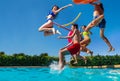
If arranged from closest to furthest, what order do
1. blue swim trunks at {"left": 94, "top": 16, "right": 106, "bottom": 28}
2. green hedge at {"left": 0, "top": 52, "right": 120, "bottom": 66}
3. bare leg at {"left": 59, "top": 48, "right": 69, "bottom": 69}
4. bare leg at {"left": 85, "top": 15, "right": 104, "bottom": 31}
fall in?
1. bare leg at {"left": 59, "top": 48, "right": 69, "bottom": 69}
2. bare leg at {"left": 85, "top": 15, "right": 104, "bottom": 31}
3. blue swim trunks at {"left": 94, "top": 16, "right": 106, "bottom": 28}
4. green hedge at {"left": 0, "top": 52, "right": 120, "bottom": 66}

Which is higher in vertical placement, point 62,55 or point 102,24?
point 102,24

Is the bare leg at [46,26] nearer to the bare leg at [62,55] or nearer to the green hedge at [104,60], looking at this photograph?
the bare leg at [62,55]

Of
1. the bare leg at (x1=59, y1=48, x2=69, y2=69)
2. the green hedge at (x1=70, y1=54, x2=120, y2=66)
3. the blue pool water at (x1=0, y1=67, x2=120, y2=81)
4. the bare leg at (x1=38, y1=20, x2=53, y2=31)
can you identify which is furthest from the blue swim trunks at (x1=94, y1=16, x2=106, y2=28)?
the green hedge at (x1=70, y1=54, x2=120, y2=66)

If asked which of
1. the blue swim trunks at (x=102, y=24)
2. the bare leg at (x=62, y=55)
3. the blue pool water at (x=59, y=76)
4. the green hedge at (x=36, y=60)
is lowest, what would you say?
the blue pool water at (x=59, y=76)

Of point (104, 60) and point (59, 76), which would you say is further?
point (104, 60)

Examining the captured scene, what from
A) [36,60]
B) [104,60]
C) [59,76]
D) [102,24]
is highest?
[36,60]

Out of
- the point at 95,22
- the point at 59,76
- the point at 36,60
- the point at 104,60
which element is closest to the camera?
the point at 95,22

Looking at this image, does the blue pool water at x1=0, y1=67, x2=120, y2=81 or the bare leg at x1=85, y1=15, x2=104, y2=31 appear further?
the blue pool water at x1=0, y1=67, x2=120, y2=81

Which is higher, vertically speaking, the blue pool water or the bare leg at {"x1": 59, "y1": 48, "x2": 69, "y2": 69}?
the bare leg at {"x1": 59, "y1": 48, "x2": 69, "y2": 69}

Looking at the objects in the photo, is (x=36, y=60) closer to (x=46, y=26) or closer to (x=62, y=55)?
(x=46, y=26)

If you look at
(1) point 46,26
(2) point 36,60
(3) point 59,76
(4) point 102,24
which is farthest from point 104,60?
(1) point 46,26

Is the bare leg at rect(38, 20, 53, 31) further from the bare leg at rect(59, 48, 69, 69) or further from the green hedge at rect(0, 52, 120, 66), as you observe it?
the green hedge at rect(0, 52, 120, 66)

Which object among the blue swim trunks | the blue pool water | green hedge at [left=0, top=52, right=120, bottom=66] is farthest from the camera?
green hedge at [left=0, top=52, right=120, bottom=66]

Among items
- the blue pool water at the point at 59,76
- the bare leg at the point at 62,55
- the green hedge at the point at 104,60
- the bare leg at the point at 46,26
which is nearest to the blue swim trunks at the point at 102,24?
the bare leg at the point at 46,26
